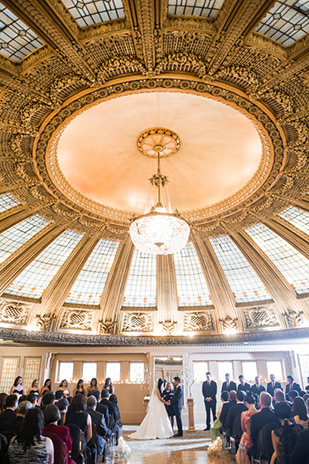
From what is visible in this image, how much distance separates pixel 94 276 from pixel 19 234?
545cm

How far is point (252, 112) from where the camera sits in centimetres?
1057

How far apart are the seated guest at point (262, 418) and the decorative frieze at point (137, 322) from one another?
1451cm

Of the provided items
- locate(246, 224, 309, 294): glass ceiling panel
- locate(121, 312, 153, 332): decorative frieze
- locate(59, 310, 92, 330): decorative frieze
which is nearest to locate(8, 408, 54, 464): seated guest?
locate(246, 224, 309, 294): glass ceiling panel

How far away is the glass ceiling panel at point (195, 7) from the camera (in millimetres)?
7543

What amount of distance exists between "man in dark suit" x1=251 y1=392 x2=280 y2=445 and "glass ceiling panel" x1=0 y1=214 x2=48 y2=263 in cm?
1252

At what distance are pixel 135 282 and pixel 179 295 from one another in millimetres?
2865

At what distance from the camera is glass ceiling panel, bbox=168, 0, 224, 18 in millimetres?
7543

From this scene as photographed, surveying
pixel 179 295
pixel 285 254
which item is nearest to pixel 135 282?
pixel 179 295

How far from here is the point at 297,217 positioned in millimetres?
16016

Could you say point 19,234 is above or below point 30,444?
above

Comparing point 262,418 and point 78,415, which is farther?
point 262,418

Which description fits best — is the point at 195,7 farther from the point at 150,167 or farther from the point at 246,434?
the point at 246,434

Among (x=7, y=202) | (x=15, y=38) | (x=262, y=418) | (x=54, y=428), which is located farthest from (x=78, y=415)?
(x=7, y=202)

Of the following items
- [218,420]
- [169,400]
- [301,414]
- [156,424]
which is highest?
[301,414]
